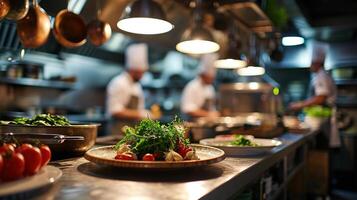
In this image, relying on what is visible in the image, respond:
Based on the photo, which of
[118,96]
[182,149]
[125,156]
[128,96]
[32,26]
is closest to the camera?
[125,156]

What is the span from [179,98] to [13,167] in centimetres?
689

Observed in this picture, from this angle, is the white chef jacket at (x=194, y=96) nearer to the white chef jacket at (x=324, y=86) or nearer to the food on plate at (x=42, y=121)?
the white chef jacket at (x=324, y=86)

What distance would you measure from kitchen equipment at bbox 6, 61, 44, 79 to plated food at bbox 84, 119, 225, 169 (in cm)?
362

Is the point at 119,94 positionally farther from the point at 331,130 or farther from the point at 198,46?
the point at 331,130

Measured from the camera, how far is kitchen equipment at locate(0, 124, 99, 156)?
131 cm

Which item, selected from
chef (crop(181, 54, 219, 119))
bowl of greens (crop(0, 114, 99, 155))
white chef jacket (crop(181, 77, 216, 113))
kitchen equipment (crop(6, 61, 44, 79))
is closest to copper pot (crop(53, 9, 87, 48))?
bowl of greens (crop(0, 114, 99, 155))

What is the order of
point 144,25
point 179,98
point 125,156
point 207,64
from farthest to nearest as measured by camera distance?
point 179,98, point 207,64, point 144,25, point 125,156

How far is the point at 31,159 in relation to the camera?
0.87 metres

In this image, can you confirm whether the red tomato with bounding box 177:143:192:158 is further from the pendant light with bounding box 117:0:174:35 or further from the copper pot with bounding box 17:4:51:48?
the copper pot with bounding box 17:4:51:48

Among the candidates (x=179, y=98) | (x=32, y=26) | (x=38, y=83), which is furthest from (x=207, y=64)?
(x=32, y=26)

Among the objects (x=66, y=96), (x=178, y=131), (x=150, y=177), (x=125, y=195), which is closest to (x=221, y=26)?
(x=178, y=131)

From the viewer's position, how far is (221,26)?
11.0ft

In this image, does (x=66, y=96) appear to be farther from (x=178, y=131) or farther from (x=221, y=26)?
(x=178, y=131)

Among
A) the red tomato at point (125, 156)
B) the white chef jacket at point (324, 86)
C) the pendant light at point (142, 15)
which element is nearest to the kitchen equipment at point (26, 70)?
the pendant light at point (142, 15)
